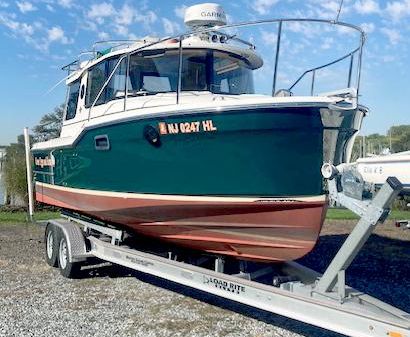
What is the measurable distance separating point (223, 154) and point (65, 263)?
3341mm

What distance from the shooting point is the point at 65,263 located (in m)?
6.93

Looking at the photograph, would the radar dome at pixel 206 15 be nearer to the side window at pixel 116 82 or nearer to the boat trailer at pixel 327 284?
the side window at pixel 116 82

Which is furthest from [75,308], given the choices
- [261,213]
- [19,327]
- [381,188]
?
[381,188]

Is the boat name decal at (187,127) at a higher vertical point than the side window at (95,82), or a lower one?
lower

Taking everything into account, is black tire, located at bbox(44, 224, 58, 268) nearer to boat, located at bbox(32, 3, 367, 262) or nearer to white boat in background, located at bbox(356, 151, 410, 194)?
boat, located at bbox(32, 3, 367, 262)

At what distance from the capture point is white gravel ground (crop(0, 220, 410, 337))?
4.76 metres

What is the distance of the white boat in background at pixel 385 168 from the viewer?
149 inches

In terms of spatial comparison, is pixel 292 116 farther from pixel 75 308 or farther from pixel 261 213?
pixel 75 308

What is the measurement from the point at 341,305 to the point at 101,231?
376cm

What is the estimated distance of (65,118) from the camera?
8.06m

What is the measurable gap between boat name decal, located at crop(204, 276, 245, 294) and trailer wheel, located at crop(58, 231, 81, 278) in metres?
2.56

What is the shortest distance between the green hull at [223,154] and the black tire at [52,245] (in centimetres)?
213

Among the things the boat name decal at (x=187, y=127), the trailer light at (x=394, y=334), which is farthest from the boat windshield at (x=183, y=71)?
the trailer light at (x=394, y=334)

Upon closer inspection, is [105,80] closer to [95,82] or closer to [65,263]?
[95,82]
